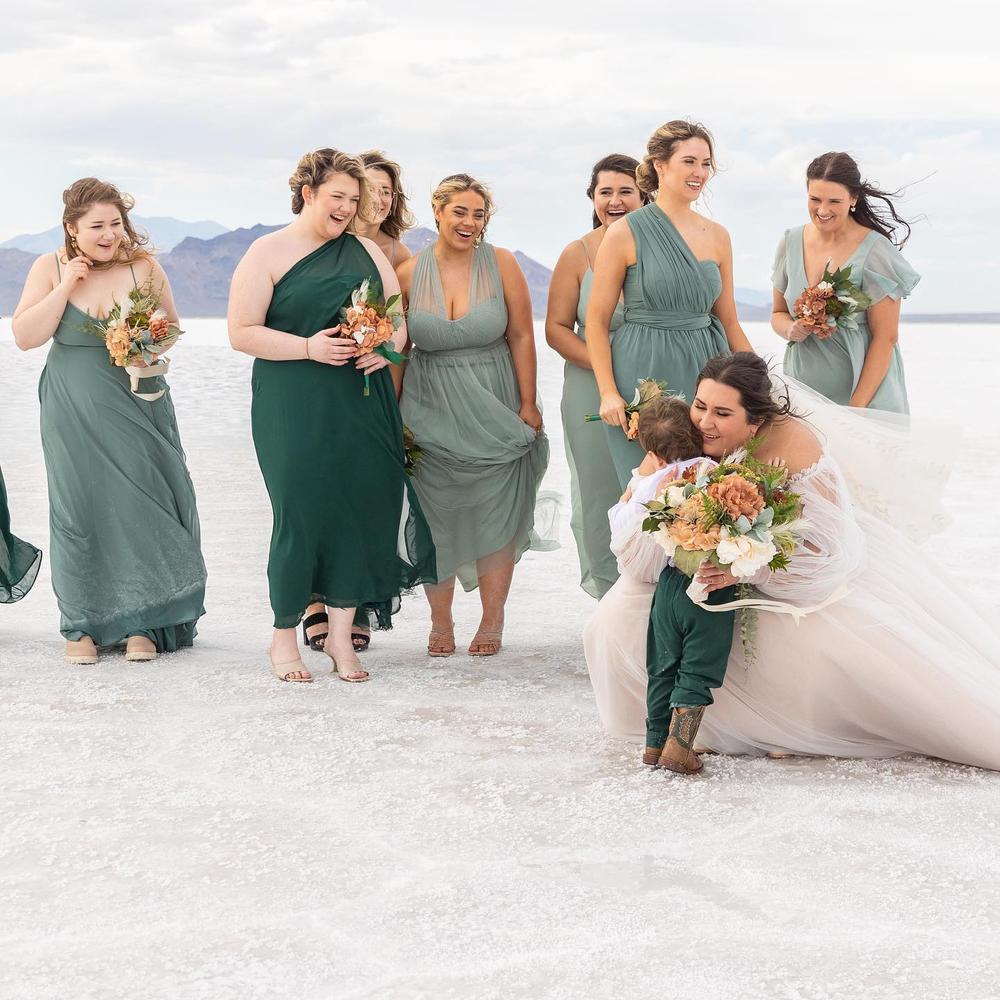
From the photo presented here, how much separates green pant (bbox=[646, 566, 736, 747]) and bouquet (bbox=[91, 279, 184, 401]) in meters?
2.60

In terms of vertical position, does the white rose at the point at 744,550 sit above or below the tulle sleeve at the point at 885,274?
below

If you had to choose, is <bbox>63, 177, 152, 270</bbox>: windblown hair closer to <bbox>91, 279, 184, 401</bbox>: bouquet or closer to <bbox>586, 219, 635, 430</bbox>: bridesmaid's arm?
<bbox>91, 279, 184, 401</bbox>: bouquet

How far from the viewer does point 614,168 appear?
6.28 m

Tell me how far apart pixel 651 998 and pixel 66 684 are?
11.4 feet

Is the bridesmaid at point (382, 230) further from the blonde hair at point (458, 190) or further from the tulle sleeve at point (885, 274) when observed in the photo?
the tulle sleeve at point (885, 274)

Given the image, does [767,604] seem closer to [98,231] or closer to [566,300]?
[566,300]

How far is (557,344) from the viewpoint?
6.25 m

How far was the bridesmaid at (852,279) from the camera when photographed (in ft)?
19.7

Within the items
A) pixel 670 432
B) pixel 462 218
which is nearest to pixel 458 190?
pixel 462 218

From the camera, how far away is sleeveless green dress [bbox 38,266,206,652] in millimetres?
6098

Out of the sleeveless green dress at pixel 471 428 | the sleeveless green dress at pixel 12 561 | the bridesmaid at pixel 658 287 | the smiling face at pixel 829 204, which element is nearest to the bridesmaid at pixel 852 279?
the smiling face at pixel 829 204

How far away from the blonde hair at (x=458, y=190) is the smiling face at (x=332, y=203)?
0.45 m

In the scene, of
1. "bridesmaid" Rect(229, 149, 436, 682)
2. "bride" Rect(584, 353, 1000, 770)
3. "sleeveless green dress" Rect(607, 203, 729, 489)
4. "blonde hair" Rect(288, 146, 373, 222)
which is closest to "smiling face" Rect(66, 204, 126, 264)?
"bridesmaid" Rect(229, 149, 436, 682)

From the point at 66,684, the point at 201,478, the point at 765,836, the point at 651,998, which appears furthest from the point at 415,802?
the point at 201,478
